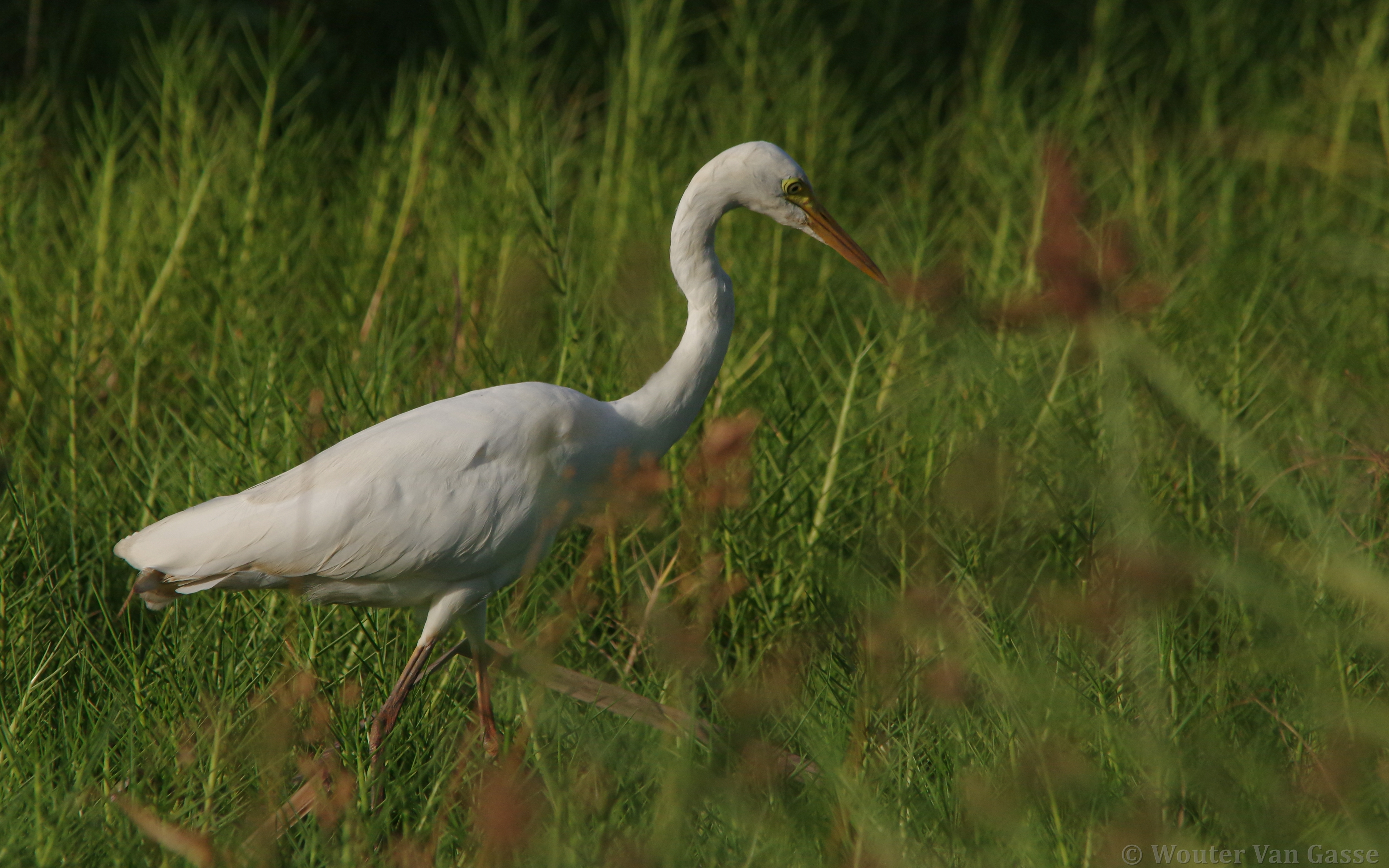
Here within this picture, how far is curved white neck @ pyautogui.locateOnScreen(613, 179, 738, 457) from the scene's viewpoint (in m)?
2.38

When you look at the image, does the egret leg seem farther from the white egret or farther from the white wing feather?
the white wing feather

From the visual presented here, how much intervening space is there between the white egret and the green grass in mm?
149

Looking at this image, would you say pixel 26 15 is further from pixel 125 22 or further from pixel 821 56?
pixel 821 56

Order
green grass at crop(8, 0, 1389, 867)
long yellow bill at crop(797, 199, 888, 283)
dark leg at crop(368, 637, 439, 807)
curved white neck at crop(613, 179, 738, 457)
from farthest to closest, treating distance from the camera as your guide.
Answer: long yellow bill at crop(797, 199, 888, 283), curved white neck at crop(613, 179, 738, 457), dark leg at crop(368, 637, 439, 807), green grass at crop(8, 0, 1389, 867)

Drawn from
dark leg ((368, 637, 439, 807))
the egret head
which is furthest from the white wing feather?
the egret head

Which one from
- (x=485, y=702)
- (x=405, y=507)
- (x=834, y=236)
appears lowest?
(x=485, y=702)

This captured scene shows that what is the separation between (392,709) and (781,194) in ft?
4.00

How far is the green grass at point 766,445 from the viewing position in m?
1.37

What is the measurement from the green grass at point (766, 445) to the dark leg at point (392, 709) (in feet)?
0.14

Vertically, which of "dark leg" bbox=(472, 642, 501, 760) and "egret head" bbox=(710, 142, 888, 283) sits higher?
"egret head" bbox=(710, 142, 888, 283)

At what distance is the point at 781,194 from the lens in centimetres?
247

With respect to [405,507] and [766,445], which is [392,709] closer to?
[405,507]

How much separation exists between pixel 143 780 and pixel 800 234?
2908 mm

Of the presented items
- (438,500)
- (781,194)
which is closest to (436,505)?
(438,500)
